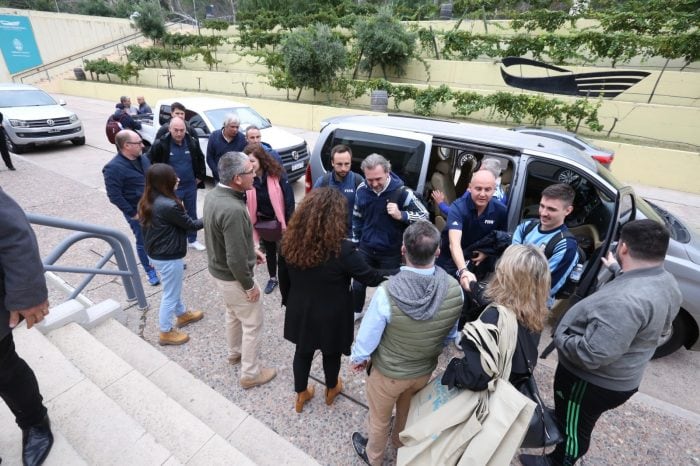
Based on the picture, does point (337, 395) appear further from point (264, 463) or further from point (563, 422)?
point (563, 422)

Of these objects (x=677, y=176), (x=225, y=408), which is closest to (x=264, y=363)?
(x=225, y=408)

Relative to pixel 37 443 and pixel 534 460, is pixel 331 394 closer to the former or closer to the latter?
pixel 534 460

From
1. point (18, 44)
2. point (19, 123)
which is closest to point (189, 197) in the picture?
point (19, 123)

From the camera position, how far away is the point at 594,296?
77.2 inches

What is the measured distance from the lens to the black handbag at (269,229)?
13.1 feet

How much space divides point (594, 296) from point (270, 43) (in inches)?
935

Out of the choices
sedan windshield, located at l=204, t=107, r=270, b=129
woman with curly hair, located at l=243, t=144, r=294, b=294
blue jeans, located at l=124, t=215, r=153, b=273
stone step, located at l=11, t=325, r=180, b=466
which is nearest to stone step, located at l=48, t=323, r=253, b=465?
stone step, located at l=11, t=325, r=180, b=466

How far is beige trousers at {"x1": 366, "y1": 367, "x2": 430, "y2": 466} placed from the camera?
2.10 meters

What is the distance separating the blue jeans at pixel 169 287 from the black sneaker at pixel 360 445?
2067mm

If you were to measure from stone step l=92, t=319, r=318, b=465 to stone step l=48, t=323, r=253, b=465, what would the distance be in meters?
0.23

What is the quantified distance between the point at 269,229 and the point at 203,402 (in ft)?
6.04

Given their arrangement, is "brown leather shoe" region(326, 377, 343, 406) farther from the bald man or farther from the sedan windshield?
the sedan windshield

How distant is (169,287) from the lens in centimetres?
334

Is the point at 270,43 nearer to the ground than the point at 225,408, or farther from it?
farther from it
